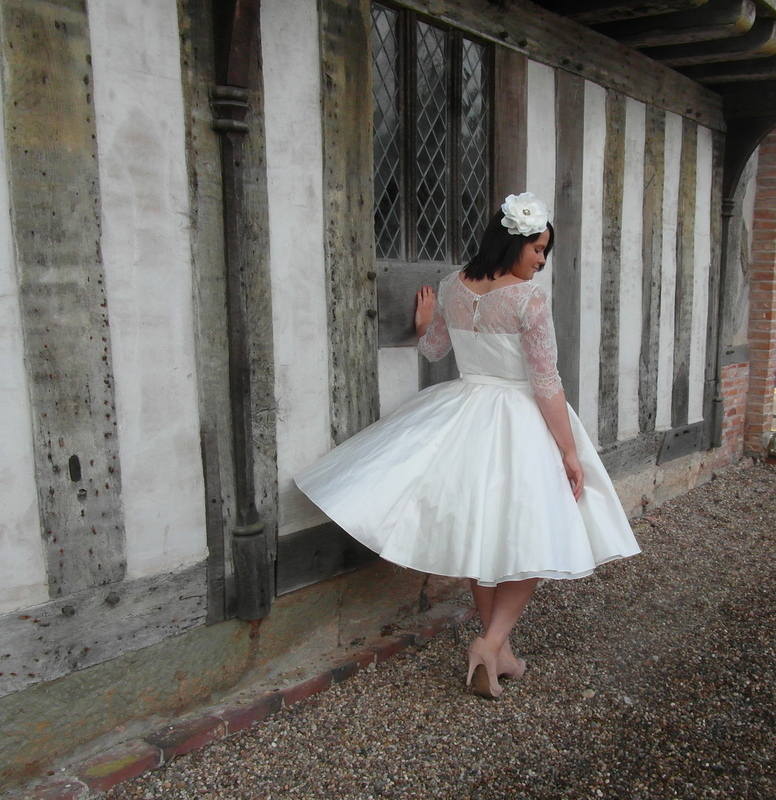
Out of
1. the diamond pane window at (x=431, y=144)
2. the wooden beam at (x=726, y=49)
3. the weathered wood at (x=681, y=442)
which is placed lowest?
the weathered wood at (x=681, y=442)

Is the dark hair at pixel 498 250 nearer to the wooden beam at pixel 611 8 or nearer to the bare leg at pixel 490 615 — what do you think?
the bare leg at pixel 490 615

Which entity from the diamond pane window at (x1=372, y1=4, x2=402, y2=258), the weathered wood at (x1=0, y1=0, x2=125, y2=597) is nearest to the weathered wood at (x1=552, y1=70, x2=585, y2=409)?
the diamond pane window at (x1=372, y1=4, x2=402, y2=258)

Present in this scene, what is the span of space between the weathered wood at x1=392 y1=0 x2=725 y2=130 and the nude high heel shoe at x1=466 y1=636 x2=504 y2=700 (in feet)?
8.99

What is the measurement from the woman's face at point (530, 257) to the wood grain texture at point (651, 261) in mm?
2510

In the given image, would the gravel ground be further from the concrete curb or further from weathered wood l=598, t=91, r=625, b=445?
weathered wood l=598, t=91, r=625, b=445

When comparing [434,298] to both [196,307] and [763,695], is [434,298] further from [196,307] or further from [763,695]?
[763,695]

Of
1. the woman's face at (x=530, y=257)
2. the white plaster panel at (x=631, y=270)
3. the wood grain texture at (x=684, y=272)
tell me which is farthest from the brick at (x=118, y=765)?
the wood grain texture at (x=684, y=272)

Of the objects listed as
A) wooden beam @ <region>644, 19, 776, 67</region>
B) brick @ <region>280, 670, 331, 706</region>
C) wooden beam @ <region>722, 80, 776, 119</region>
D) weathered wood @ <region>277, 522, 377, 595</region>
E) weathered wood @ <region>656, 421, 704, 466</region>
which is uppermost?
wooden beam @ <region>644, 19, 776, 67</region>

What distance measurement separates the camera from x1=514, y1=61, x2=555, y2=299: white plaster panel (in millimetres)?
4191

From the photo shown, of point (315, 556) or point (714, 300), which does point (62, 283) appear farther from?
point (714, 300)

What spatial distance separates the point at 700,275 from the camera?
6.01m

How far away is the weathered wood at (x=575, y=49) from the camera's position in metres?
3.72

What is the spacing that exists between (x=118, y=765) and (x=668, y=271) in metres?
4.71

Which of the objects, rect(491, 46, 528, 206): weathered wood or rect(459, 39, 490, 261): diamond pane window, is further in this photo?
rect(491, 46, 528, 206): weathered wood
